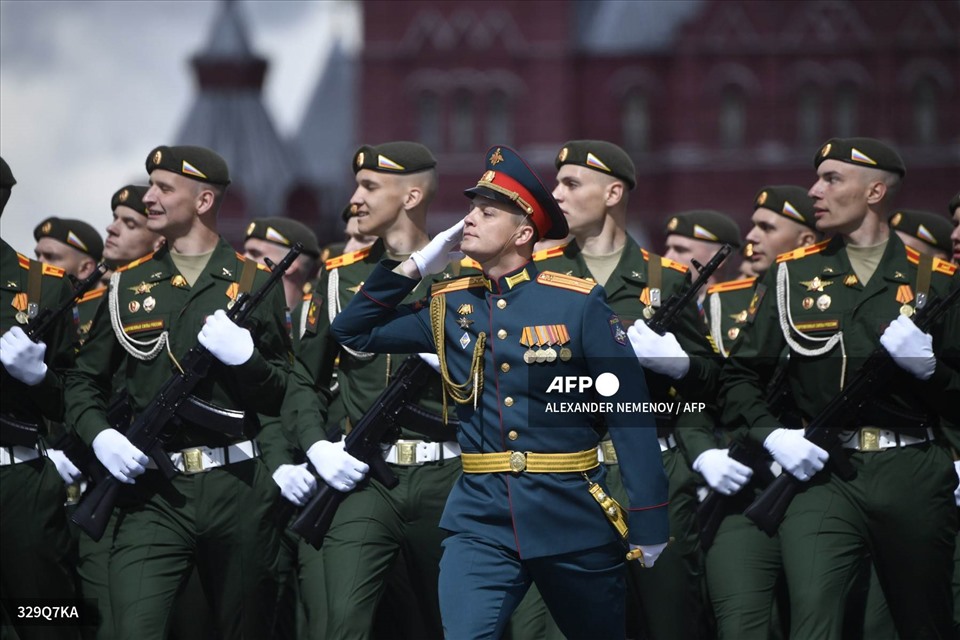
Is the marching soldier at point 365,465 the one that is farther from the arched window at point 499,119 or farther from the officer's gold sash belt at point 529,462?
the arched window at point 499,119

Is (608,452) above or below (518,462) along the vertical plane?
below

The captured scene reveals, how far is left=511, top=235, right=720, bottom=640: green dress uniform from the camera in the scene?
775 cm

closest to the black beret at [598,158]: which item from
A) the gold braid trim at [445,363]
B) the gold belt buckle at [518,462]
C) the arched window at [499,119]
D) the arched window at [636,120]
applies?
the gold braid trim at [445,363]

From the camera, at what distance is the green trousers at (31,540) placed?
290 inches

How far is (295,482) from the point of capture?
25.3ft

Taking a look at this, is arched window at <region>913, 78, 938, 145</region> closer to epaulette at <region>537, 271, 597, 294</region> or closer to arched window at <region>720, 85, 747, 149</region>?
arched window at <region>720, 85, 747, 149</region>

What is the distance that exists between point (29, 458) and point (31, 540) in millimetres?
334

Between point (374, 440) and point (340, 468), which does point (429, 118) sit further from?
point (340, 468)

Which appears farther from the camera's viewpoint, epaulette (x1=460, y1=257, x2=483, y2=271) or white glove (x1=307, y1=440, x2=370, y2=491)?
epaulette (x1=460, y1=257, x2=483, y2=271)

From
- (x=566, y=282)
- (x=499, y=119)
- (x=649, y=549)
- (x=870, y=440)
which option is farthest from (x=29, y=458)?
(x=499, y=119)

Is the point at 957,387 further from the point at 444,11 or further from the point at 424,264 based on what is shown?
the point at 444,11

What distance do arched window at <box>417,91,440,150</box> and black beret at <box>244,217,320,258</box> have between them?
27273 mm

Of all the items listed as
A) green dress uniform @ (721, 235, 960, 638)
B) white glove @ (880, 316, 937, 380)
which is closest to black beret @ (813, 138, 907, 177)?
green dress uniform @ (721, 235, 960, 638)

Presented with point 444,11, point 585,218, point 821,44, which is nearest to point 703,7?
point 821,44
